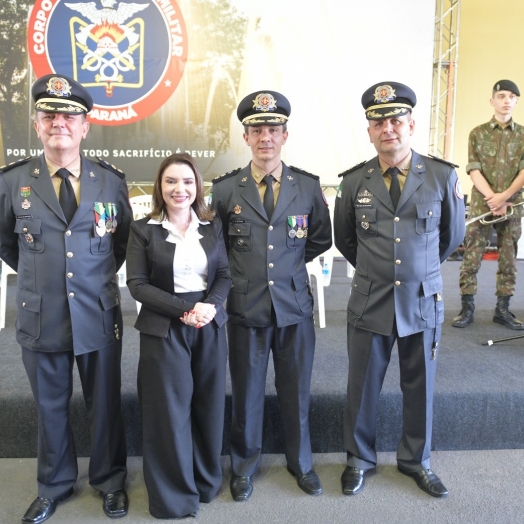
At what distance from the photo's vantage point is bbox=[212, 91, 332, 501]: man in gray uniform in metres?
1.93

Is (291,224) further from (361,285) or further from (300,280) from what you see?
(361,285)

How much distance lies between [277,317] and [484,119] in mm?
7198

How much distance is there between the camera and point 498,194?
341 cm

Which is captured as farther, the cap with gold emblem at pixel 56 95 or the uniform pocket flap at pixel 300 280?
the uniform pocket flap at pixel 300 280

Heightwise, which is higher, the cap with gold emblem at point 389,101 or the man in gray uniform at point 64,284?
the cap with gold emblem at point 389,101

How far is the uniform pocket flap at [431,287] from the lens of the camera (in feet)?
6.43

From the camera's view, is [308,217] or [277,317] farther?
[308,217]

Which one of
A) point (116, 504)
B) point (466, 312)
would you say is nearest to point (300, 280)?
point (116, 504)

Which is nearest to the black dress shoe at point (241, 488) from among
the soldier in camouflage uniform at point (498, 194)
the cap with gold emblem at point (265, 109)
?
the cap with gold emblem at point (265, 109)

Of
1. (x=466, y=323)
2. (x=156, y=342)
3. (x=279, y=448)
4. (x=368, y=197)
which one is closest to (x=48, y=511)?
(x=156, y=342)

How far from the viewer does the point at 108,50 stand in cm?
505

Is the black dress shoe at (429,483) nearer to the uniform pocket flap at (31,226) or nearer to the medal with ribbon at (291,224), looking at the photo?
the medal with ribbon at (291,224)

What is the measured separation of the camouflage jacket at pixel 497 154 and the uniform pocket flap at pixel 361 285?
1.92 m

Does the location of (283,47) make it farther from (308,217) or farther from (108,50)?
(308,217)
